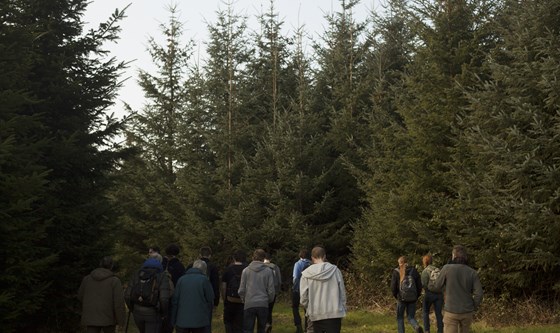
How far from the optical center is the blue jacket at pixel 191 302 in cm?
1026

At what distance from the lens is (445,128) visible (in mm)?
20312

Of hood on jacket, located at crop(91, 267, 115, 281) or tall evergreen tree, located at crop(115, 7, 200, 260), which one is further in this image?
tall evergreen tree, located at crop(115, 7, 200, 260)

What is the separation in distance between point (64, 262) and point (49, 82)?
4819mm

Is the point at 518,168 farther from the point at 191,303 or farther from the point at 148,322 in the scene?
the point at 148,322

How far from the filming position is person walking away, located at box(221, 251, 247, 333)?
1238cm

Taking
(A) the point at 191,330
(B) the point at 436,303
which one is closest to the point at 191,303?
(A) the point at 191,330

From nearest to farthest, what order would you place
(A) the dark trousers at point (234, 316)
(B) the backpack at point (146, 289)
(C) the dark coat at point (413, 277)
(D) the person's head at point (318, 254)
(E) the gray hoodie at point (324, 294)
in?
(E) the gray hoodie at point (324, 294)
(D) the person's head at point (318, 254)
(B) the backpack at point (146, 289)
(A) the dark trousers at point (234, 316)
(C) the dark coat at point (413, 277)

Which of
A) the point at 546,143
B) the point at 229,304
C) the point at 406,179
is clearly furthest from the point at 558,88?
the point at 229,304

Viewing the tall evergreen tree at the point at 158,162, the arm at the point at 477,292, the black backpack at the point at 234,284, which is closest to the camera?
the arm at the point at 477,292

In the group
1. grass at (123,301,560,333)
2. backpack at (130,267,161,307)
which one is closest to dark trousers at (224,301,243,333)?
→ backpack at (130,267,161,307)

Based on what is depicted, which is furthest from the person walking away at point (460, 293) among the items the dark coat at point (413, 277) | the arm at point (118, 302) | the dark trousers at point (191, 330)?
the arm at point (118, 302)

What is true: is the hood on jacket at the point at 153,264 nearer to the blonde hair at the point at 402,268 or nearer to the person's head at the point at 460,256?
the person's head at the point at 460,256

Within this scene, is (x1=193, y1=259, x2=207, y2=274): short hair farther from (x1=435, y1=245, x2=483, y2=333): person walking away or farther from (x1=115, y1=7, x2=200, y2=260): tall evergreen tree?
(x1=115, y1=7, x2=200, y2=260): tall evergreen tree

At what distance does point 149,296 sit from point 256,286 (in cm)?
224
